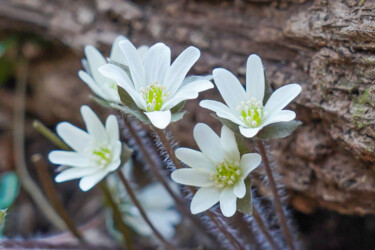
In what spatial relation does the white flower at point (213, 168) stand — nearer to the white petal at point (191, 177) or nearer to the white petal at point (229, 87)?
the white petal at point (191, 177)

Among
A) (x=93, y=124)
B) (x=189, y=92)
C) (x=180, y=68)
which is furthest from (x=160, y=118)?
(x=93, y=124)

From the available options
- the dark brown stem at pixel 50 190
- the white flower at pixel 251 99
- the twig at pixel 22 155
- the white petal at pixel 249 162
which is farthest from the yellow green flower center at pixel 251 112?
the twig at pixel 22 155

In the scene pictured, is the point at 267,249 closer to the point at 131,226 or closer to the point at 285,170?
the point at 285,170

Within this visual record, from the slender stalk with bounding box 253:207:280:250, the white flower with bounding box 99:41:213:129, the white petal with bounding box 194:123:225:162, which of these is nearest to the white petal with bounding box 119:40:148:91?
the white flower with bounding box 99:41:213:129

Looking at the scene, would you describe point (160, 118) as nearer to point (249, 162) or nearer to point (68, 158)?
point (249, 162)

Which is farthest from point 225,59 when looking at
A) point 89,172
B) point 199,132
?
point 89,172

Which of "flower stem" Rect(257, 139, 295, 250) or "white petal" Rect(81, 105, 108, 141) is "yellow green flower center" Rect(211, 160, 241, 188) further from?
"white petal" Rect(81, 105, 108, 141)
